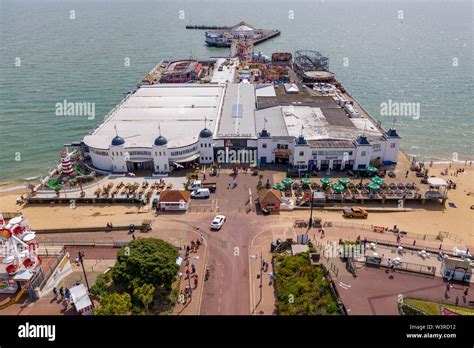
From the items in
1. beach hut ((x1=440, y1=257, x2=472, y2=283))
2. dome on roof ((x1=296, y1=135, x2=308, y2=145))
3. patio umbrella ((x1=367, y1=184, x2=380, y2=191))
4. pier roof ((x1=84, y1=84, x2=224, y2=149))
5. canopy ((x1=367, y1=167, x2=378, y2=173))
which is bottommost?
beach hut ((x1=440, y1=257, x2=472, y2=283))

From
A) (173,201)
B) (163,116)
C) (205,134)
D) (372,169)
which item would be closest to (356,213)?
(372,169)

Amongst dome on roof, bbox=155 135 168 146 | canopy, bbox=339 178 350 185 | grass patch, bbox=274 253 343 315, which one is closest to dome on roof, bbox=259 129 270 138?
canopy, bbox=339 178 350 185

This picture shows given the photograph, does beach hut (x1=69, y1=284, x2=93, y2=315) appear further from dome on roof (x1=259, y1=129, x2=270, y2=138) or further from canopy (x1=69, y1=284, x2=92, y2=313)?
dome on roof (x1=259, y1=129, x2=270, y2=138)

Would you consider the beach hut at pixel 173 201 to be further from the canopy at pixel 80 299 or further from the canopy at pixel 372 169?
the canopy at pixel 372 169

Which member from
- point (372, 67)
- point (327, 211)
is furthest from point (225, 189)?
point (372, 67)

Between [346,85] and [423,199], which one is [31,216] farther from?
[346,85]

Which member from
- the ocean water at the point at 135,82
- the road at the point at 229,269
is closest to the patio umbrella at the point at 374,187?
the road at the point at 229,269
